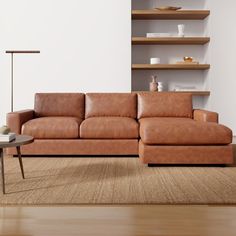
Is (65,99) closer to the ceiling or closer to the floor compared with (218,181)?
closer to the ceiling

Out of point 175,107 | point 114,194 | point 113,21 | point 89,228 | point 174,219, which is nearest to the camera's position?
point 89,228

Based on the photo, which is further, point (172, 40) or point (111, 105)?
point (172, 40)

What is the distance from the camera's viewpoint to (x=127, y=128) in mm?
4863

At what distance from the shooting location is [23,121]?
196 inches

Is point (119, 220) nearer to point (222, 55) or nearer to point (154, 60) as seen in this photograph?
point (154, 60)

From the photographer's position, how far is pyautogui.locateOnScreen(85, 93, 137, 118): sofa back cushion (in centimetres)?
546

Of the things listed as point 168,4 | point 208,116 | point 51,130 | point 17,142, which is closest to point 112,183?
point 17,142

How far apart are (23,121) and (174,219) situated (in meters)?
3.03

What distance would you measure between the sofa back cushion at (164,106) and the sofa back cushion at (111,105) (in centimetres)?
12

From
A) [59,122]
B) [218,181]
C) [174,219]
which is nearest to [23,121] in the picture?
[59,122]

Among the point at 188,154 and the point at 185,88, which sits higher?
the point at 185,88

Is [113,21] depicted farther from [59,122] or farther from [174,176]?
[174,176]

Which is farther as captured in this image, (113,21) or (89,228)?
(113,21)

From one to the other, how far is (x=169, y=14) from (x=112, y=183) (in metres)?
3.98
